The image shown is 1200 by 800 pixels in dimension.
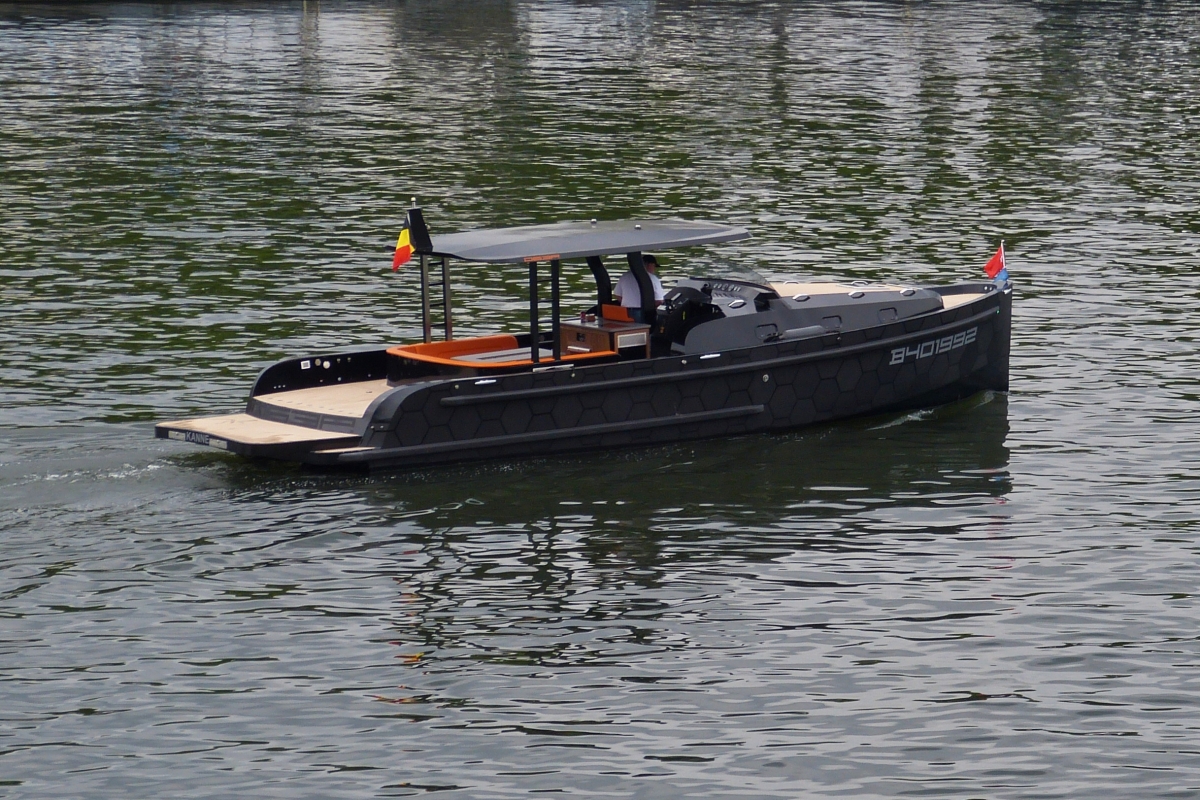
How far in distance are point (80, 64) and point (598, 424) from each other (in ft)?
174

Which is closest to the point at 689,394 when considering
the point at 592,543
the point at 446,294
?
the point at 446,294

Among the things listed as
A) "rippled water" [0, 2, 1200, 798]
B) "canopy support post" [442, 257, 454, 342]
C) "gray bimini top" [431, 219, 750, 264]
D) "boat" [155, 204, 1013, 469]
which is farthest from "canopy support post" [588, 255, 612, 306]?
"rippled water" [0, 2, 1200, 798]

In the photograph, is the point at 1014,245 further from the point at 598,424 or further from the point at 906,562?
the point at 906,562

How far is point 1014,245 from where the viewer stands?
35.2 metres

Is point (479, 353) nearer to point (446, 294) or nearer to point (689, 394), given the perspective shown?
point (446, 294)

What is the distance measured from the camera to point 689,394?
2166 cm

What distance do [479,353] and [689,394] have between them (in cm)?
272

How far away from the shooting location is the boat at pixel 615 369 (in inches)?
799

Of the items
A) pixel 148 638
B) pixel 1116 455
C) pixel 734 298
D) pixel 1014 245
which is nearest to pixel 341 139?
pixel 1014 245

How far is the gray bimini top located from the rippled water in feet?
8.10

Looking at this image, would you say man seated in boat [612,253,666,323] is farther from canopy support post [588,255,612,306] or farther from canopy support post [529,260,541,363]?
canopy support post [529,260,541,363]

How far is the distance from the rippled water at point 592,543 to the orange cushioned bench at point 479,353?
1.36 m

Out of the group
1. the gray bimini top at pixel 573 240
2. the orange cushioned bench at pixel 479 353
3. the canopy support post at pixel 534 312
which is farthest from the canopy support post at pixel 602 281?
the canopy support post at pixel 534 312

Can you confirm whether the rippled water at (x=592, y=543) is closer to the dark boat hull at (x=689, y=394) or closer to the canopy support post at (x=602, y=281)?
the dark boat hull at (x=689, y=394)
